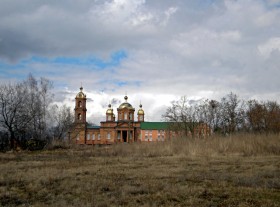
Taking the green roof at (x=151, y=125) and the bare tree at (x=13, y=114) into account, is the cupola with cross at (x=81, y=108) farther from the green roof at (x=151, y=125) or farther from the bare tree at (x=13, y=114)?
the bare tree at (x=13, y=114)

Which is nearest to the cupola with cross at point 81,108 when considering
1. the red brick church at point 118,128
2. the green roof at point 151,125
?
the red brick church at point 118,128

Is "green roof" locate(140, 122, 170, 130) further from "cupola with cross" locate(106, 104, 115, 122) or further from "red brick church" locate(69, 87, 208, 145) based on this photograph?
"cupola with cross" locate(106, 104, 115, 122)

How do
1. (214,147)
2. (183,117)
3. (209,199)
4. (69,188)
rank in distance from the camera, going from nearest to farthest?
1. (209,199)
2. (69,188)
3. (214,147)
4. (183,117)

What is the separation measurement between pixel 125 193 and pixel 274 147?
48.7 ft

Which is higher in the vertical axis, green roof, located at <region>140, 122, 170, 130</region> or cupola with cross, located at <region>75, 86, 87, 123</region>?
cupola with cross, located at <region>75, 86, 87, 123</region>

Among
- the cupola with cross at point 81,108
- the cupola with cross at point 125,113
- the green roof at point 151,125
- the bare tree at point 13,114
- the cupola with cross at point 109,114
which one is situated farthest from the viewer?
the cupola with cross at point 109,114

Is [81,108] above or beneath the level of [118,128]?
above

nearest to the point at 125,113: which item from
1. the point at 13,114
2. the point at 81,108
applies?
the point at 81,108

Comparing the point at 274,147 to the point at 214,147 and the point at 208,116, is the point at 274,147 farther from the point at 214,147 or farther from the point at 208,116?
the point at 208,116

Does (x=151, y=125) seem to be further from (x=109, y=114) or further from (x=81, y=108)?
(x=81, y=108)

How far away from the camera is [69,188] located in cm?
841

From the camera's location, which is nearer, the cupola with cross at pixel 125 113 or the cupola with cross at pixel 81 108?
the cupola with cross at pixel 81 108

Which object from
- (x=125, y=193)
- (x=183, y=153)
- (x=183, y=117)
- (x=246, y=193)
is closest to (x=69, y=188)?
(x=125, y=193)

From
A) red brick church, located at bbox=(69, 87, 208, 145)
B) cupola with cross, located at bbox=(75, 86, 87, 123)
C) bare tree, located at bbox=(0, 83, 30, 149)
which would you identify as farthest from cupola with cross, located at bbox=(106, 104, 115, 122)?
bare tree, located at bbox=(0, 83, 30, 149)
